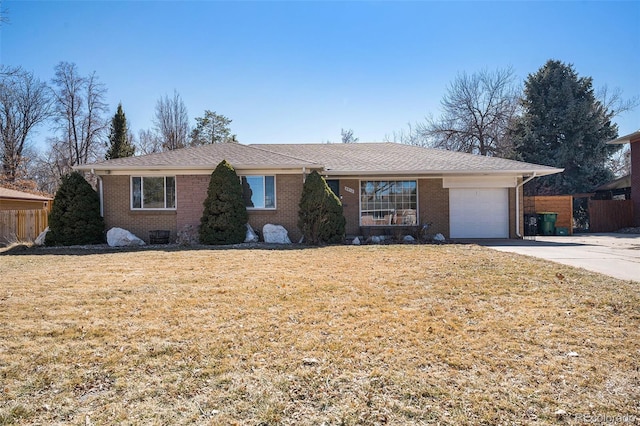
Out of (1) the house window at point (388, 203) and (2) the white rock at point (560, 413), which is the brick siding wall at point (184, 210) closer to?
(1) the house window at point (388, 203)

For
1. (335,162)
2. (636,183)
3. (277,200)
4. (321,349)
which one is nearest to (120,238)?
(277,200)

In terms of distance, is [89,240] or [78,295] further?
[89,240]

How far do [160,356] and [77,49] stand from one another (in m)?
16.4

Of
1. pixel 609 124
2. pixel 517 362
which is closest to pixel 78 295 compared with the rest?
pixel 517 362

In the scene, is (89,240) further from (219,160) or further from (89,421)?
(89,421)

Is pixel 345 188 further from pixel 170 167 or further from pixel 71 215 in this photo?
pixel 71 215

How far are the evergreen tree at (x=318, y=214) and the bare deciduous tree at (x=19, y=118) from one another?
25.9 meters

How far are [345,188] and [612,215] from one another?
1550 cm

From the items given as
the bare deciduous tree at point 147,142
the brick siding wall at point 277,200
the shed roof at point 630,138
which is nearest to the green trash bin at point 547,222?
the shed roof at point 630,138

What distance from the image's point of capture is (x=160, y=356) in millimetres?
3213

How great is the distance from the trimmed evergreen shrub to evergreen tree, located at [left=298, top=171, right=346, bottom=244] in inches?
291

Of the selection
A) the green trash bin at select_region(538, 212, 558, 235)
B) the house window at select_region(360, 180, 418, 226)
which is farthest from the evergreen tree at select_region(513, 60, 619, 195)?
the house window at select_region(360, 180, 418, 226)

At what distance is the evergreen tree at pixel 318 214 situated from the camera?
11852 millimetres

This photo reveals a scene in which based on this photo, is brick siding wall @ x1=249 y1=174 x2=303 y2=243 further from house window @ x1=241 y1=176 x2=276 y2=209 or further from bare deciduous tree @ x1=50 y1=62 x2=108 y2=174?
bare deciduous tree @ x1=50 y1=62 x2=108 y2=174
